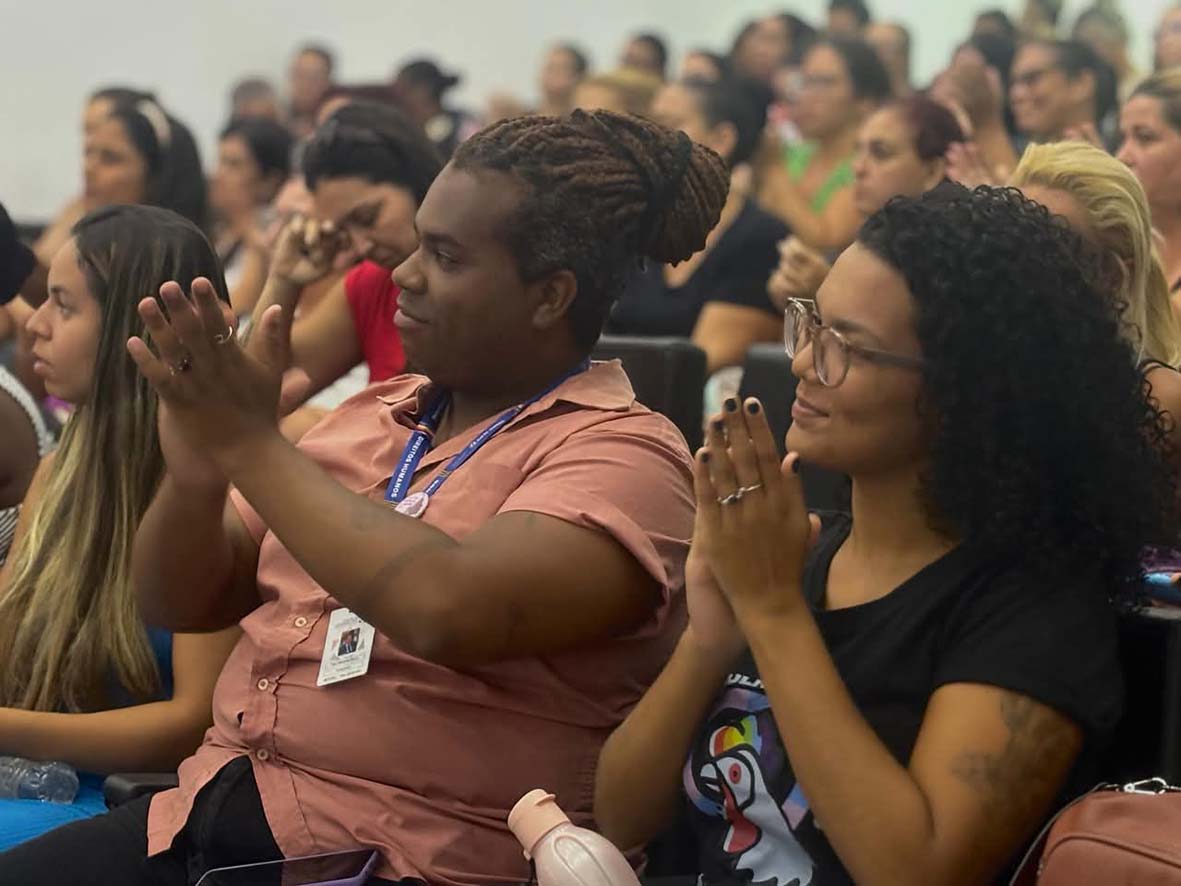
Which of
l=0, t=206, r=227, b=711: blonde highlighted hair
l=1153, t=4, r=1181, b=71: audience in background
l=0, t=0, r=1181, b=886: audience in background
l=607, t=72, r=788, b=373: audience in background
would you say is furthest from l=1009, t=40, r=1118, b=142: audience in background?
l=0, t=206, r=227, b=711: blonde highlighted hair

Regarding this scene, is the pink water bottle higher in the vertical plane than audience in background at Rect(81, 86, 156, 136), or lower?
higher

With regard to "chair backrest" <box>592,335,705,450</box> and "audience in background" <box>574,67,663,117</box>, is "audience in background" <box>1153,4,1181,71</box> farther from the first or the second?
"chair backrest" <box>592,335,705,450</box>

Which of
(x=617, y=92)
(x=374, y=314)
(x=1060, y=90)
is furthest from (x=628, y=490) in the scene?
(x=617, y=92)

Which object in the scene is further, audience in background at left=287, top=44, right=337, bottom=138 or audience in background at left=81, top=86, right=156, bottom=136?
audience in background at left=287, top=44, right=337, bottom=138

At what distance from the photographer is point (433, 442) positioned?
1.97 meters

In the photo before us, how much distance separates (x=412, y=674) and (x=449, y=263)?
1.39 ft

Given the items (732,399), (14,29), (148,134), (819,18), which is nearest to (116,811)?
(732,399)

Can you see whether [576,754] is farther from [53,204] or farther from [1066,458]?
[53,204]

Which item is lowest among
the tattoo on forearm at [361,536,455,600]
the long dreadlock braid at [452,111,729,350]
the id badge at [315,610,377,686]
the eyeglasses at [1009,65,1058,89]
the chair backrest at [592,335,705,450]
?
the id badge at [315,610,377,686]

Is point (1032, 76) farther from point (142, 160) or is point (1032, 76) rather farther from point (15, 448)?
point (15, 448)

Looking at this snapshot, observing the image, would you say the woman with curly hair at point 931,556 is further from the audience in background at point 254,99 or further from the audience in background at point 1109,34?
the audience in background at point 254,99

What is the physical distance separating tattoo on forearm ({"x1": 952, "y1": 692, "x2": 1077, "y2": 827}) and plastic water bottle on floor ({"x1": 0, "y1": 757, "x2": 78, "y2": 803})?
3.75 ft

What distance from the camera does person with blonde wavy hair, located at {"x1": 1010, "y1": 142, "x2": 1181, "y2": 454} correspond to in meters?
2.37

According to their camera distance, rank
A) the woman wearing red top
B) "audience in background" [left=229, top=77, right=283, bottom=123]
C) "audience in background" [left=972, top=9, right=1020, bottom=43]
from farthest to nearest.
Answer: "audience in background" [left=229, top=77, right=283, bottom=123], "audience in background" [left=972, top=9, right=1020, bottom=43], the woman wearing red top
